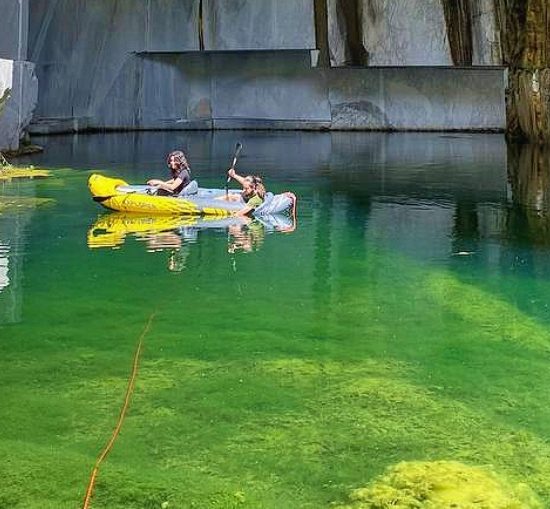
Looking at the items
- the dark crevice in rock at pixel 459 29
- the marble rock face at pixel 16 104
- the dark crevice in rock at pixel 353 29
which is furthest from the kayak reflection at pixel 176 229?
the dark crevice in rock at pixel 353 29

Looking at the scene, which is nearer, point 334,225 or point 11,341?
point 11,341

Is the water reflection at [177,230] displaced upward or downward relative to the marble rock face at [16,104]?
downward

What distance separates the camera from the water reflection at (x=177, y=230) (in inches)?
342

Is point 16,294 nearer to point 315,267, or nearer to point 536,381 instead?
point 315,267

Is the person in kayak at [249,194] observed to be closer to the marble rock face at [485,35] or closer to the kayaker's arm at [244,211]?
the kayaker's arm at [244,211]

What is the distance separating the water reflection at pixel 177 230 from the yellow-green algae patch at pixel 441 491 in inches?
174

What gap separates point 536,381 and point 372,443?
1.31 meters

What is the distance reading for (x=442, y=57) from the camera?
945 inches

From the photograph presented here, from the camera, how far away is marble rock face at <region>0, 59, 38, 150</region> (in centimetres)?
1672

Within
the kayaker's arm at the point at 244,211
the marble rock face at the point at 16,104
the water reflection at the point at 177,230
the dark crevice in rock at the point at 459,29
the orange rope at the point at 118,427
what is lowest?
the orange rope at the point at 118,427

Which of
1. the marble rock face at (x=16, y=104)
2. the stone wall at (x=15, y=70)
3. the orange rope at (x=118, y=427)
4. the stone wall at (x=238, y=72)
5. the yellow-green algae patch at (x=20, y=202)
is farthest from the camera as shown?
the stone wall at (x=238, y=72)

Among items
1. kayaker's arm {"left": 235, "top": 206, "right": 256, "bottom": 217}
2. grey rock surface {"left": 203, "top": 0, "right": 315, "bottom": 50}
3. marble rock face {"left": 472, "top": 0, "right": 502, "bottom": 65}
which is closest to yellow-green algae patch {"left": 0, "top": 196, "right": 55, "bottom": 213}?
kayaker's arm {"left": 235, "top": 206, "right": 256, "bottom": 217}

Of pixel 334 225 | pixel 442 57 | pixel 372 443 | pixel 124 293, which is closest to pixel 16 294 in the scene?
pixel 124 293

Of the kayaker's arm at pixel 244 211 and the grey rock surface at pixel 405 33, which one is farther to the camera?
the grey rock surface at pixel 405 33
